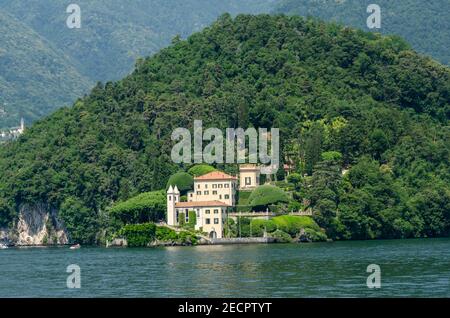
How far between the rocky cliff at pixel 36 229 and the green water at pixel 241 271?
29.8 meters

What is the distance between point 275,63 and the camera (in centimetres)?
16500

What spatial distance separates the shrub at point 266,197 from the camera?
126 meters

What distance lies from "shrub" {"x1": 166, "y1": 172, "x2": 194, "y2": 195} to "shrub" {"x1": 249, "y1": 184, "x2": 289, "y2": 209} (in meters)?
7.67

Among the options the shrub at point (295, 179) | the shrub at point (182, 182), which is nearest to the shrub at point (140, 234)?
the shrub at point (182, 182)

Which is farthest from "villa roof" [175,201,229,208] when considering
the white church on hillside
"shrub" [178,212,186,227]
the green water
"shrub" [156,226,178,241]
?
the green water

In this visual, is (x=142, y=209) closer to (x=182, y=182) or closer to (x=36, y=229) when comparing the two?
(x=182, y=182)

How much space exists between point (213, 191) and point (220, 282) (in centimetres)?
6148

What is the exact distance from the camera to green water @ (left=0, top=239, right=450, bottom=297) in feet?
208

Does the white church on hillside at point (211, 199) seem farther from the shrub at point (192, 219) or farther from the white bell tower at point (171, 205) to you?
the shrub at point (192, 219)

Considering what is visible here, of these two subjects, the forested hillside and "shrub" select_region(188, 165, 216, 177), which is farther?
"shrub" select_region(188, 165, 216, 177)

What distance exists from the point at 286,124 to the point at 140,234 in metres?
28.9

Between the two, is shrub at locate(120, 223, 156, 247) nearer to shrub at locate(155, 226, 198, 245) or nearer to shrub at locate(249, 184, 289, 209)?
shrub at locate(155, 226, 198, 245)
